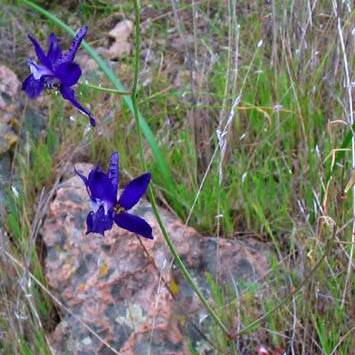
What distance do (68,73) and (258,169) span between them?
41.8 inches

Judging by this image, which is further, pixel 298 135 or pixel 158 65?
pixel 158 65

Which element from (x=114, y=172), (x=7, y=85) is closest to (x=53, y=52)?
(x=114, y=172)

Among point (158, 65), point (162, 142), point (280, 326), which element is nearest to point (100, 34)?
point (158, 65)

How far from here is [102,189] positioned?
4.54 ft

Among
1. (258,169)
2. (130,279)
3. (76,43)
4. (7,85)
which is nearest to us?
(76,43)

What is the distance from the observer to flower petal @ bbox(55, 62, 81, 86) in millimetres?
1367

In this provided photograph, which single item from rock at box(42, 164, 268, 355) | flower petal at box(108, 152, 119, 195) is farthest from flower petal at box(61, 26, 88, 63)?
rock at box(42, 164, 268, 355)

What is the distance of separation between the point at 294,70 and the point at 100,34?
1.20 meters

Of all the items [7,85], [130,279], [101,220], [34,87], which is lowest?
[130,279]

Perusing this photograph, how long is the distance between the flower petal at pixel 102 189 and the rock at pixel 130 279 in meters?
0.58

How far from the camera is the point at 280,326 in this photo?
1954 mm

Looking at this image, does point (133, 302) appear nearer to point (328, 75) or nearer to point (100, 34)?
point (328, 75)

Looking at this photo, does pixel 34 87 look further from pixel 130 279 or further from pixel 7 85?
pixel 7 85

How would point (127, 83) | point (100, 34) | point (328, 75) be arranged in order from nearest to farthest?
point (328, 75)
point (127, 83)
point (100, 34)
